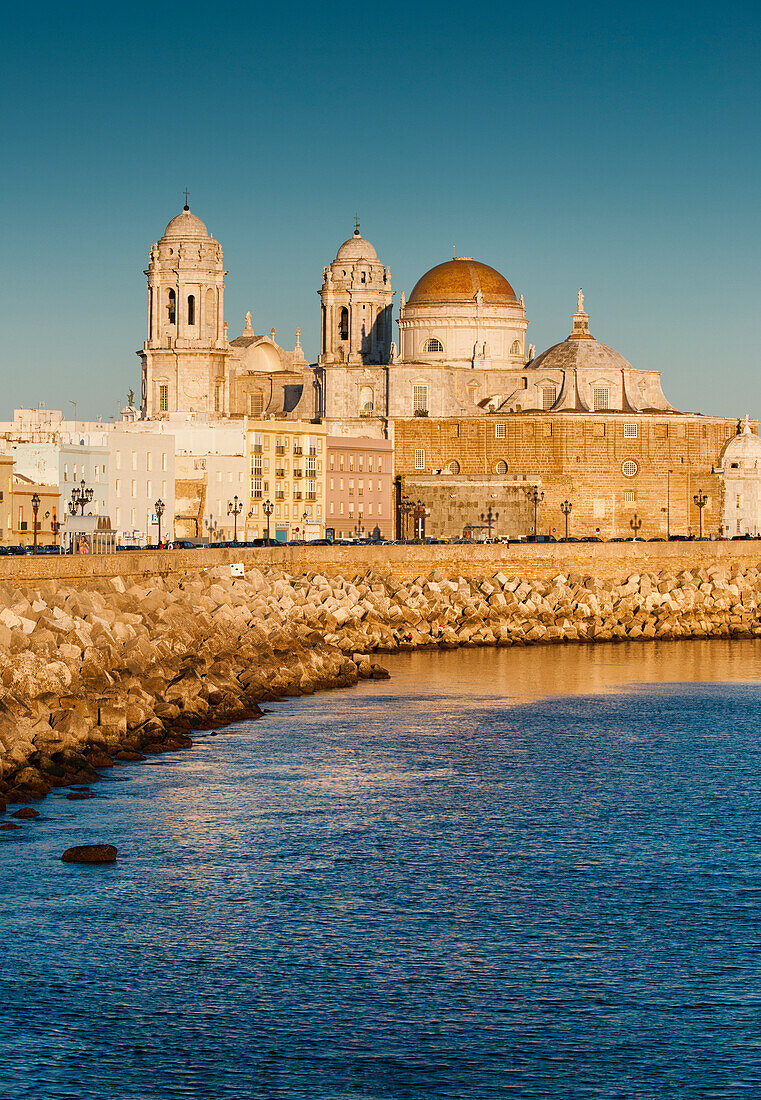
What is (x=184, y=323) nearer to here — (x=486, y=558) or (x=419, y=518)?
(x=419, y=518)

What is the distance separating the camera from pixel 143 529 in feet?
227

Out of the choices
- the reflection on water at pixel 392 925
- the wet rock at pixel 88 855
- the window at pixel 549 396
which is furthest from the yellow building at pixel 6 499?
the window at pixel 549 396

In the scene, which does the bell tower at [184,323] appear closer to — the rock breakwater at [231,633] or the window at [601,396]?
the window at [601,396]

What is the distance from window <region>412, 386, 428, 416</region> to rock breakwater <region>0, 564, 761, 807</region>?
1075 inches

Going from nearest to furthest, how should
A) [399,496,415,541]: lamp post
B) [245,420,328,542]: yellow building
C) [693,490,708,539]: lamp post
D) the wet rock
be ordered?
the wet rock
[245,420,328,542]: yellow building
[399,496,415,541]: lamp post
[693,490,708,539]: lamp post

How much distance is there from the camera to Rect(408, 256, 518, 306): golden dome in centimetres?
9481

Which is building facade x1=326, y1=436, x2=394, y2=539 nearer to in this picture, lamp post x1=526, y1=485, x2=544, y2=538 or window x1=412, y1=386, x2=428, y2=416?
window x1=412, y1=386, x2=428, y2=416

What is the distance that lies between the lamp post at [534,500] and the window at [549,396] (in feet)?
25.8

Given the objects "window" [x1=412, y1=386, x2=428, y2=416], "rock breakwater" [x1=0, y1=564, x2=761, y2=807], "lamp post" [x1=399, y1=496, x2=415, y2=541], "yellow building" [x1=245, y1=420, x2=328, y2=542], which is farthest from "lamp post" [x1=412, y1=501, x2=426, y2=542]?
"rock breakwater" [x1=0, y1=564, x2=761, y2=807]

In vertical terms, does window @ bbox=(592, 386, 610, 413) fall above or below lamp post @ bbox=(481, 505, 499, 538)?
above

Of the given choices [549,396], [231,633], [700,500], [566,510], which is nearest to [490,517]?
[566,510]

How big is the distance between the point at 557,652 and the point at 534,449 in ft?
119

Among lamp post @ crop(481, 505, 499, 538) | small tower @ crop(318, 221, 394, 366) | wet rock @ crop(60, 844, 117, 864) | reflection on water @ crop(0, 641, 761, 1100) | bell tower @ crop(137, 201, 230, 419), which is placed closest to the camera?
reflection on water @ crop(0, 641, 761, 1100)

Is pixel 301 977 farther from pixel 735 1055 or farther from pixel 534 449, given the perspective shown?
pixel 534 449
